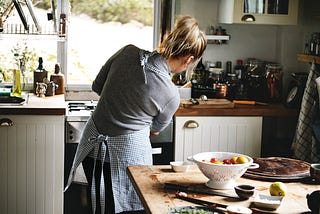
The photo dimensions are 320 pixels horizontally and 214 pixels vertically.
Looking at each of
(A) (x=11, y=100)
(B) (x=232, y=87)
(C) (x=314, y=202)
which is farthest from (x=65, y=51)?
(C) (x=314, y=202)

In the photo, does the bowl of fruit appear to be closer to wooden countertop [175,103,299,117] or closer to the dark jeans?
the dark jeans

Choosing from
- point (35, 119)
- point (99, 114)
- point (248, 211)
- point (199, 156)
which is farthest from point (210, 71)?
point (248, 211)

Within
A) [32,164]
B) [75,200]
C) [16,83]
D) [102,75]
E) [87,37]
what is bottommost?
[75,200]

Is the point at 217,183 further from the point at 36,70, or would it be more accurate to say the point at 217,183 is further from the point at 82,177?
the point at 36,70

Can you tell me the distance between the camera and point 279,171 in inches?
111

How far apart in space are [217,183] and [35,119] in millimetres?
1840

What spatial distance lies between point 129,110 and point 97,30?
1917 millimetres

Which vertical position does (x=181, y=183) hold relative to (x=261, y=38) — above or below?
below

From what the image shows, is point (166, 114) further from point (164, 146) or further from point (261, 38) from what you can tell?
point (261, 38)

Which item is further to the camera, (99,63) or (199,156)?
(99,63)

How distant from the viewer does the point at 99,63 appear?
16.4ft

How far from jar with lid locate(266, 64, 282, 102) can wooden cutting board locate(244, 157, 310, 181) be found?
1.98m

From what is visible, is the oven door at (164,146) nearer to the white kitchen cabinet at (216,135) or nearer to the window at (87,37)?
the white kitchen cabinet at (216,135)

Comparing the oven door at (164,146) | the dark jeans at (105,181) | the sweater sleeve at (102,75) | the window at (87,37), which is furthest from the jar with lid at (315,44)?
the dark jeans at (105,181)
